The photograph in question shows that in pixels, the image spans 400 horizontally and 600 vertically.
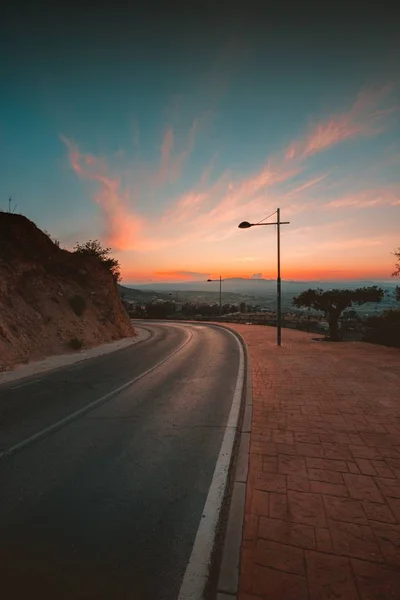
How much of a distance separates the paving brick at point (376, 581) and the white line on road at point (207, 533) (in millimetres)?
1488

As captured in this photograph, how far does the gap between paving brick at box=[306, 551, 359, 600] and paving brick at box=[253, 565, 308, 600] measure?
0.30 ft

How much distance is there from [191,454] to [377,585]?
3511 mm

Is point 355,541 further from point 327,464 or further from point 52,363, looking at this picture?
point 52,363

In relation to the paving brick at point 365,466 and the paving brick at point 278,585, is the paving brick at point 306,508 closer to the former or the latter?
the paving brick at point 278,585

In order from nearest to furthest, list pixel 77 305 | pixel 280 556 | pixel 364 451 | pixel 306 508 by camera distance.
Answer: pixel 280 556 < pixel 306 508 < pixel 364 451 < pixel 77 305

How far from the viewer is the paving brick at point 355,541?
142 inches

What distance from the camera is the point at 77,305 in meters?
24.3

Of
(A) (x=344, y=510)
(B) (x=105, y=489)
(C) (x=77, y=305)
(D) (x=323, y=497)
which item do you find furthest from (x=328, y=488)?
(C) (x=77, y=305)

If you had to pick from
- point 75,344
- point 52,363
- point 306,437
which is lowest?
point 52,363

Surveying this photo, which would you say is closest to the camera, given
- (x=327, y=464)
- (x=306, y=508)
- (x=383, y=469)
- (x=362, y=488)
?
(x=306, y=508)

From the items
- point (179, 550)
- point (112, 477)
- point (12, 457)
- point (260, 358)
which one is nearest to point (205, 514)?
point (179, 550)

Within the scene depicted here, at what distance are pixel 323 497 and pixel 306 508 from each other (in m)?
0.38

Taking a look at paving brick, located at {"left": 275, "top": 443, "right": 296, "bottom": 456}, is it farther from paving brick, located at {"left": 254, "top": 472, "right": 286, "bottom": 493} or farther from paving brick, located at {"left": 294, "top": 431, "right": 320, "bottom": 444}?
paving brick, located at {"left": 254, "top": 472, "right": 286, "bottom": 493}

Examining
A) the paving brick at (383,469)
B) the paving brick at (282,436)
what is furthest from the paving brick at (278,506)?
the paving brick at (282,436)
